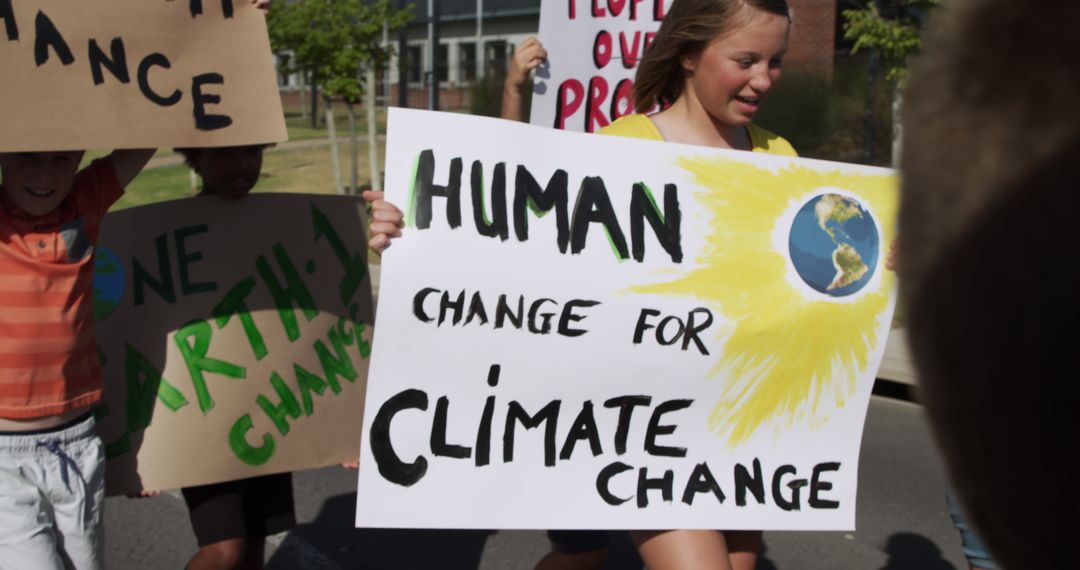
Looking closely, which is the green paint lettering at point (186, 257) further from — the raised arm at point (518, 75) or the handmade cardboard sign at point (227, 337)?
the raised arm at point (518, 75)

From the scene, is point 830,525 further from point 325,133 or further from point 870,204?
point 325,133

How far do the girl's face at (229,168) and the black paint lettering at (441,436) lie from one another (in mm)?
1090

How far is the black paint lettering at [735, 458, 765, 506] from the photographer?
105 inches

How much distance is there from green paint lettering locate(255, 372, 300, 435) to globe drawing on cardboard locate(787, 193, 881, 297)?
4.94 ft

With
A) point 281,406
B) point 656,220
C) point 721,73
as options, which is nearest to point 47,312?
point 281,406

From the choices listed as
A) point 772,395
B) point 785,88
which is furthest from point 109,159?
point 785,88

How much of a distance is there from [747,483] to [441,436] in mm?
696

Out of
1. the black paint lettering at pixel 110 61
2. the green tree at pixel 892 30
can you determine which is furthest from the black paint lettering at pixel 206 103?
the green tree at pixel 892 30

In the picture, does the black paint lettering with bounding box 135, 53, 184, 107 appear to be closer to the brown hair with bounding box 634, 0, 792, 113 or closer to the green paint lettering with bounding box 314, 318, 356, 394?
the green paint lettering with bounding box 314, 318, 356, 394

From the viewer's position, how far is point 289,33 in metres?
16.8

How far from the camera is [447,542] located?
4.55 meters

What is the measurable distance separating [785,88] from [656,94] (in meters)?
12.2

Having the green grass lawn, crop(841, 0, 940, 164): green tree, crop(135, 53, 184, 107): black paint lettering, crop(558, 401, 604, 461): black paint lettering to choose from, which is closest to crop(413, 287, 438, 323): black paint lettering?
crop(558, 401, 604, 461): black paint lettering

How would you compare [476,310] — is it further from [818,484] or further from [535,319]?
[818,484]
